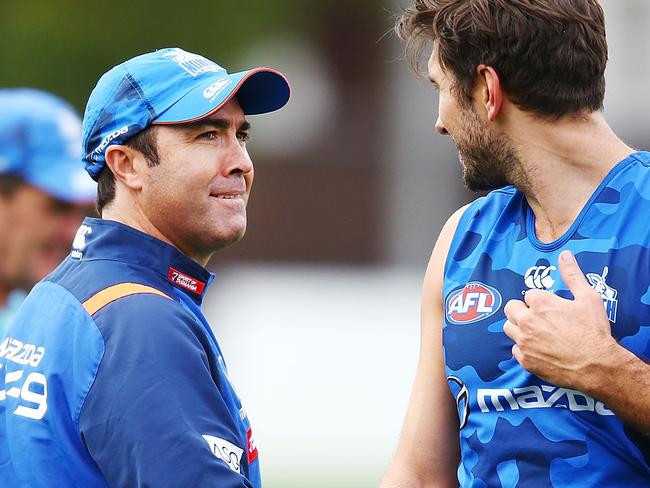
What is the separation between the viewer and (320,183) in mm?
13938

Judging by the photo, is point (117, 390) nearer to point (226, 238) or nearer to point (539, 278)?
point (226, 238)

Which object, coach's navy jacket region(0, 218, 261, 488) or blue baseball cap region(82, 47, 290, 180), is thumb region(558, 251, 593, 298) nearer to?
coach's navy jacket region(0, 218, 261, 488)

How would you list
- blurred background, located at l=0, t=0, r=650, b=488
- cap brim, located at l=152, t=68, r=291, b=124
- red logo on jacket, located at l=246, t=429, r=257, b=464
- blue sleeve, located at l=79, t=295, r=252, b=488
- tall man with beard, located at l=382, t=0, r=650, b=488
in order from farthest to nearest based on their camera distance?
blurred background, located at l=0, t=0, r=650, b=488, cap brim, located at l=152, t=68, r=291, b=124, red logo on jacket, located at l=246, t=429, r=257, b=464, tall man with beard, located at l=382, t=0, r=650, b=488, blue sleeve, located at l=79, t=295, r=252, b=488

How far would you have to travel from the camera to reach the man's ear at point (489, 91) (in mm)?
3486

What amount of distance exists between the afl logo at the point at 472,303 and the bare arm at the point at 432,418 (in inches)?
4.6

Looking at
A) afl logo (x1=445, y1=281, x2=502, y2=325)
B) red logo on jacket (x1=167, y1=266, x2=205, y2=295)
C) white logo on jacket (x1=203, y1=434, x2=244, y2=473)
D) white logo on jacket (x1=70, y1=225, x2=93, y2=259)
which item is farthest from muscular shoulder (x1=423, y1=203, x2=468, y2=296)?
white logo on jacket (x1=70, y1=225, x2=93, y2=259)

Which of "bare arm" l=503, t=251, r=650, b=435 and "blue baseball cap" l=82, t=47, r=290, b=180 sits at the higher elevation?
A: "blue baseball cap" l=82, t=47, r=290, b=180

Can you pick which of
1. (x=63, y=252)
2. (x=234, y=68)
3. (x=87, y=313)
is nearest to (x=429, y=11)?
(x=87, y=313)

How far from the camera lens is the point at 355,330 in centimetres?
1182

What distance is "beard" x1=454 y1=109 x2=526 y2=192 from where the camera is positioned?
11.5ft

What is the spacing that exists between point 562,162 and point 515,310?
0.46 metres

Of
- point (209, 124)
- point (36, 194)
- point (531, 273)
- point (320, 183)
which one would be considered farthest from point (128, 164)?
point (320, 183)

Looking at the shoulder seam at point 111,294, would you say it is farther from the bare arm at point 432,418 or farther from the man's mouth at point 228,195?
the bare arm at point 432,418

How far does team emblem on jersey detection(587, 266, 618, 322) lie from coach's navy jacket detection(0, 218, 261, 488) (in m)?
0.95
